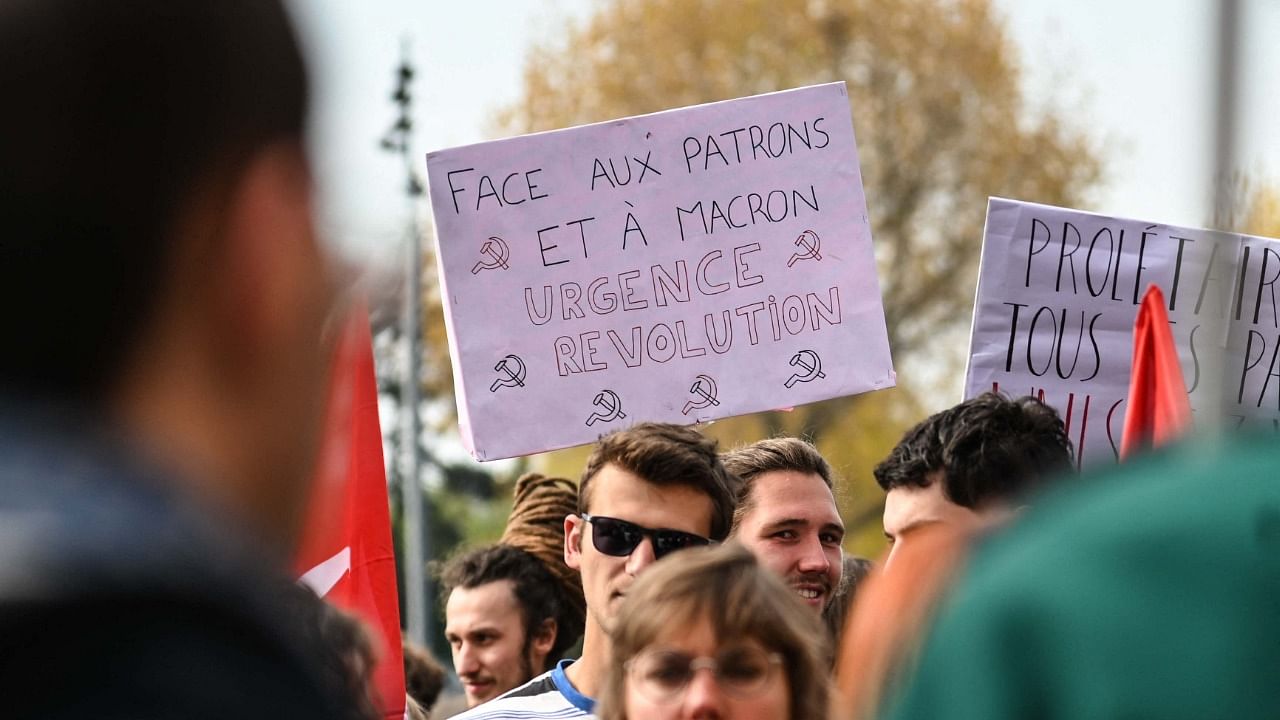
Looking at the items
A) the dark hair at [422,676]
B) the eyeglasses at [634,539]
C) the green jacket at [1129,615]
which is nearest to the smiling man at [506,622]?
the dark hair at [422,676]

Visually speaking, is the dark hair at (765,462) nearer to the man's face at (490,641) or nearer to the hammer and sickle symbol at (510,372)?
the hammer and sickle symbol at (510,372)

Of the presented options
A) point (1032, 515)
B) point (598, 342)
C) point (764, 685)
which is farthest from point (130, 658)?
point (598, 342)

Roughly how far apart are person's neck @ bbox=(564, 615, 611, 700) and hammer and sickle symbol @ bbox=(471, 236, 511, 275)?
1.60 meters

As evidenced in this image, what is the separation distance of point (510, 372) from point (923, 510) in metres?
1.63

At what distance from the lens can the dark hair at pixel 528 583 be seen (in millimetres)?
4922

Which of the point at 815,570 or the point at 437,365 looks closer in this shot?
the point at 815,570

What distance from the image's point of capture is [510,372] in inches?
190

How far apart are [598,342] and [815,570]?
114 centimetres

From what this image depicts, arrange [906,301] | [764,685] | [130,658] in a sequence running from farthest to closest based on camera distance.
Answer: [906,301]
[764,685]
[130,658]

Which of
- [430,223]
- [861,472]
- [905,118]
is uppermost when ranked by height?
[905,118]

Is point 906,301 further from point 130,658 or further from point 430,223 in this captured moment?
point 130,658

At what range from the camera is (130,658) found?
2.85 feet

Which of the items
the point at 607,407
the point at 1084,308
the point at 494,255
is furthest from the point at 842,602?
the point at 494,255

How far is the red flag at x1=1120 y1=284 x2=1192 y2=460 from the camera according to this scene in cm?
417
